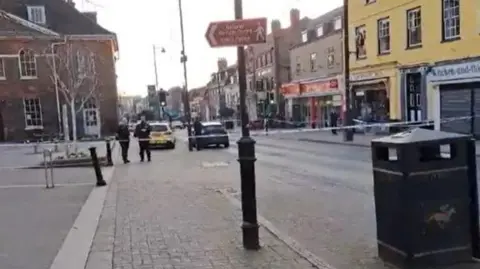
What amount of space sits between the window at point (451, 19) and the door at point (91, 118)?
30.0 m

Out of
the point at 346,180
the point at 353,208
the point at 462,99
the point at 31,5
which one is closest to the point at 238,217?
the point at 353,208

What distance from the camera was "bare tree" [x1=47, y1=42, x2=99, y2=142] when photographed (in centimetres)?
3428

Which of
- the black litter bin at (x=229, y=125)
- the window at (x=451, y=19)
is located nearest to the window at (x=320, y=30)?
the black litter bin at (x=229, y=125)

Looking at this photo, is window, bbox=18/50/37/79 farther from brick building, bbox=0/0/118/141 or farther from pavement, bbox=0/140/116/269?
pavement, bbox=0/140/116/269

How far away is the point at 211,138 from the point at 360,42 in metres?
10.3

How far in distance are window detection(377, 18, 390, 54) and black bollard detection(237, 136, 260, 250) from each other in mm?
23529

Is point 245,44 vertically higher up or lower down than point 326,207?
higher up

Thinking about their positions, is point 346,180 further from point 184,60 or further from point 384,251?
point 184,60

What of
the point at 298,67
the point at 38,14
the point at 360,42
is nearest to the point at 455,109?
the point at 360,42

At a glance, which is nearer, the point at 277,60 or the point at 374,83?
the point at 374,83

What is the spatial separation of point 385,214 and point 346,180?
6960mm

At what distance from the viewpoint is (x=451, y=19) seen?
22891 millimetres

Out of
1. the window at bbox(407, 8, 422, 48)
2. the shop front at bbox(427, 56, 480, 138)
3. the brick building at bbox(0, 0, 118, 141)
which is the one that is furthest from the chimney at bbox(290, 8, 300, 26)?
the shop front at bbox(427, 56, 480, 138)

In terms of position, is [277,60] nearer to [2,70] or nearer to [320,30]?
[320,30]
